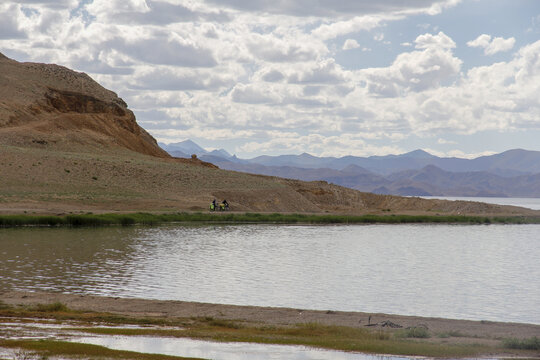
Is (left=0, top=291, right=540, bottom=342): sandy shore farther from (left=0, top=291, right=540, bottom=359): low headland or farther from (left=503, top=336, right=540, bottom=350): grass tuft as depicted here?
(left=503, top=336, right=540, bottom=350): grass tuft

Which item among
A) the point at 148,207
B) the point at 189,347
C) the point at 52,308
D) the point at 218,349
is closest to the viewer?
the point at 218,349

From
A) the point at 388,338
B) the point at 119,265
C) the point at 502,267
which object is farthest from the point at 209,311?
the point at 502,267

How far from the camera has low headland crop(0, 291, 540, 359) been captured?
17547mm

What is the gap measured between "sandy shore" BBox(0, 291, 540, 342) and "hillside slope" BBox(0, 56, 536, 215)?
4430 cm

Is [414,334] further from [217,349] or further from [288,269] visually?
[288,269]

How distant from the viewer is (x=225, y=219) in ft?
243

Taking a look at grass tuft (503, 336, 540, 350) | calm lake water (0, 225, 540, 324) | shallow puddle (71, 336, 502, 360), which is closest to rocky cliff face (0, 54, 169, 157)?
calm lake water (0, 225, 540, 324)

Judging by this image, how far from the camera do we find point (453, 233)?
68625 mm

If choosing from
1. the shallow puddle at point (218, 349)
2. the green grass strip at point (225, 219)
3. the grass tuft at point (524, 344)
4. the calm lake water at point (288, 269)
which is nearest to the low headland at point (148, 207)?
the grass tuft at point (524, 344)

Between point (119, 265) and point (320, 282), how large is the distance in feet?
34.4

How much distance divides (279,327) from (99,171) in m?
75.4

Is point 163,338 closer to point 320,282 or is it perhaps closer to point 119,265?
point 320,282

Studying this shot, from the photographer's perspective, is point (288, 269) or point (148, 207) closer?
point (288, 269)

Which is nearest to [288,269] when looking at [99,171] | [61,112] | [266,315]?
[266,315]
